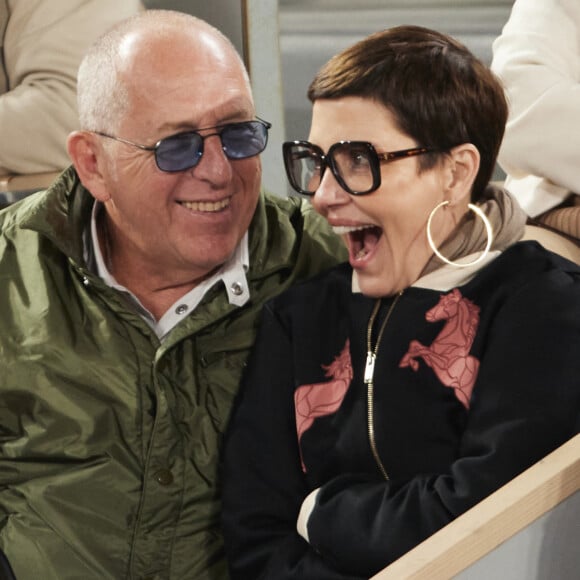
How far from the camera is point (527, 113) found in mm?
1979

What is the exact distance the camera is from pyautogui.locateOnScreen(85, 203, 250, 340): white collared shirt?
5.35 ft

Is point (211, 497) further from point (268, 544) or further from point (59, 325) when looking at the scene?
point (59, 325)

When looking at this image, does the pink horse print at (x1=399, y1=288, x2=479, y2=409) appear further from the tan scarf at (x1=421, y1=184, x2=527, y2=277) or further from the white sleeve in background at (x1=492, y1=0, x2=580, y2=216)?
the white sleeve in background at (x1=492, y1=0, x2=580, y2=216)

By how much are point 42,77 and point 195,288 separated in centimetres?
99

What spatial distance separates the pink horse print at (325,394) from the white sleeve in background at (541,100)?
0.64m

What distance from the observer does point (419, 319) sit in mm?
1349

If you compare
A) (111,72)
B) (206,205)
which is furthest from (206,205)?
(111,72)

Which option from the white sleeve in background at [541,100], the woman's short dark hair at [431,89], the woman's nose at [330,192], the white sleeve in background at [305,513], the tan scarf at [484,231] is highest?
the woman's short dark hair at [431,89]

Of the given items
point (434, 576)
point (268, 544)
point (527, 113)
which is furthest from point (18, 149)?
point (434, 576)

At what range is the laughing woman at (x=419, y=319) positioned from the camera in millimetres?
1253

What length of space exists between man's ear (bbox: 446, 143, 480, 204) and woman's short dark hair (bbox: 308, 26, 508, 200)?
12 mm

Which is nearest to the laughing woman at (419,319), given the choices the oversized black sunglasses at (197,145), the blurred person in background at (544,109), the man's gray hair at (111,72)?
the oversized black sunglasses at (197,145)

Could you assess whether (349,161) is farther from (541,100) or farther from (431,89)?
(541,100)

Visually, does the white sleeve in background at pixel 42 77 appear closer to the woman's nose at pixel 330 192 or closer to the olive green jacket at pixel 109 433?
the olive green jacket at pixel 109 433
